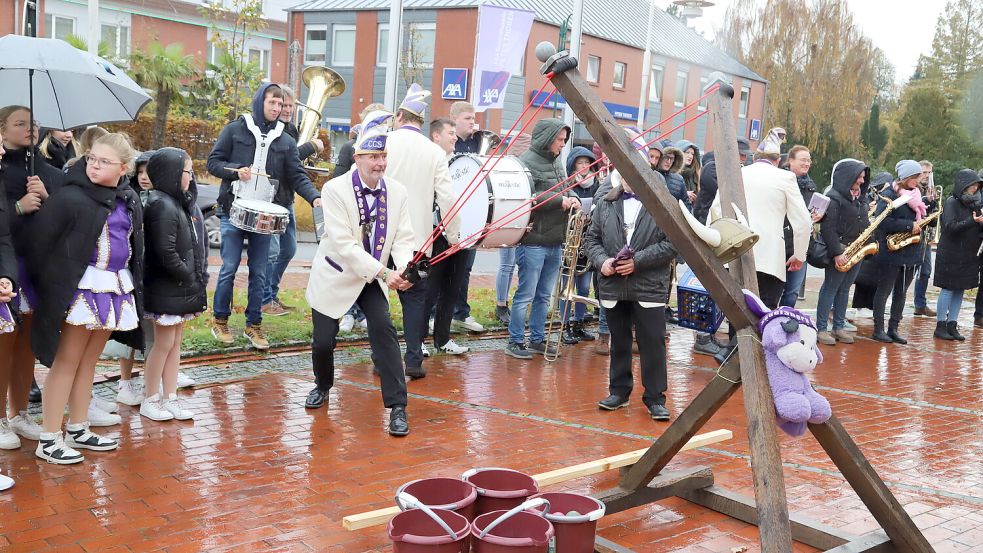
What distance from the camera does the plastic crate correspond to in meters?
8.55

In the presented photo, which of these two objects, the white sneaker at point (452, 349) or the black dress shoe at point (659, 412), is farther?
the white sneaker at point (452, 349)

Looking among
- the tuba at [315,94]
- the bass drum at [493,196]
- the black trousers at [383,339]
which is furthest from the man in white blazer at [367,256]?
the tuba at [315,94]

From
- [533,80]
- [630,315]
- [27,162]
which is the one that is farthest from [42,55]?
[533,80]

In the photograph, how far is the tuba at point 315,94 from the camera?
32.9 feet

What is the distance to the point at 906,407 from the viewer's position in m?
8.01

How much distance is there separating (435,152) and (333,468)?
3005 mm

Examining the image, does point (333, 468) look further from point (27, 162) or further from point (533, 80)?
point (533, 80)

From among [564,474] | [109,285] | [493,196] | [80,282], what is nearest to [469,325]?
[493,196]

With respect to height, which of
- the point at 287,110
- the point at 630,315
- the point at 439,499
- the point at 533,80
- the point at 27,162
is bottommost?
the point at 439,499

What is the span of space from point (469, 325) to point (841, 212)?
441cm

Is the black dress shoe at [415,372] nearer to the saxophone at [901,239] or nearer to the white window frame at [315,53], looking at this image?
the saxophone at [901,239]

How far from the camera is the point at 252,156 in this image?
8.30 m

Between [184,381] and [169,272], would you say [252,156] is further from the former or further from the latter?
[169,272]

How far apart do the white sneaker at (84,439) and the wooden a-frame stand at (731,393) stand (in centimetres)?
292
